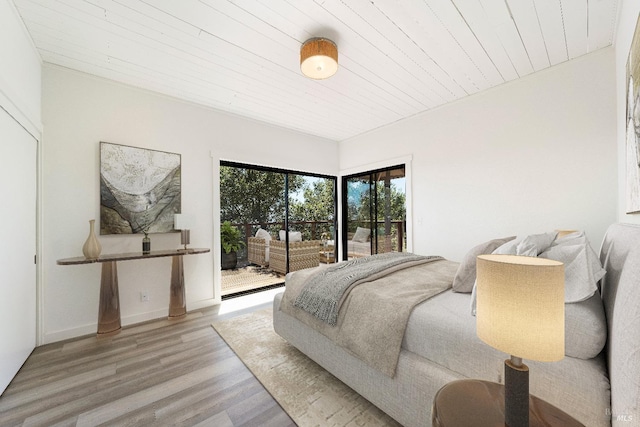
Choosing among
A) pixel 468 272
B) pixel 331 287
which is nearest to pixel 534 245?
pixel 468 272

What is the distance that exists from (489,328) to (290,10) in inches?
86.9

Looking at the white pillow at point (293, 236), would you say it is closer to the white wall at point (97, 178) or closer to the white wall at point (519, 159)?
the white wall at point (97, 178)

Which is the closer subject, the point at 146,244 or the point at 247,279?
the point at 146,244

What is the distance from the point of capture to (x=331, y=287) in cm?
184

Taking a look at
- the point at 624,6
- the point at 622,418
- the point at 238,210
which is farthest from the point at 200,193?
the point at 624,6

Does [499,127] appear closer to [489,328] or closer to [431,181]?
[431,181]

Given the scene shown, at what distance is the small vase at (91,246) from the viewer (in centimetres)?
242

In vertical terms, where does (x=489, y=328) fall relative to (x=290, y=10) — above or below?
below

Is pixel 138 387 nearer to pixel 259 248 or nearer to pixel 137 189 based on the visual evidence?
pixel 137 189

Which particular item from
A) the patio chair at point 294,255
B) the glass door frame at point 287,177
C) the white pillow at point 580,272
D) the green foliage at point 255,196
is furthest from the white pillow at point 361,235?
the white pillow at point 580,272

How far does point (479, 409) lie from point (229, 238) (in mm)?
4232

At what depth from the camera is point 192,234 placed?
327 centimetres

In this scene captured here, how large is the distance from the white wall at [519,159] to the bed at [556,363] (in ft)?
5.06

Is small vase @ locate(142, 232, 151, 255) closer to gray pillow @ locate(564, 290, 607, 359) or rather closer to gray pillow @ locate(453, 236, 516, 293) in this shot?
gray pillow @ locate(453, 236, 516, 293)
